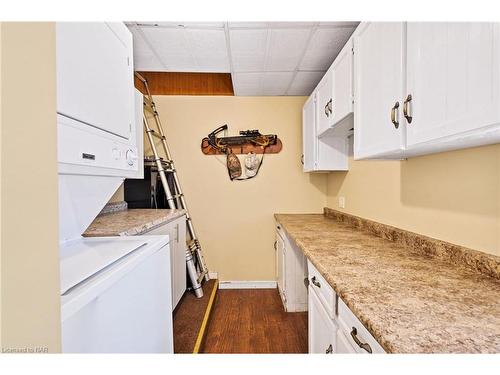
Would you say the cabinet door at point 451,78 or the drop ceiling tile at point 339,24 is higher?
the drop ceiling tile at point 339,24

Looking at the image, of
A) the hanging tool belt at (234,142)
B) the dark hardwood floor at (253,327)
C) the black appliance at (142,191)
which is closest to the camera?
the dark hardwood floor at (253,327)

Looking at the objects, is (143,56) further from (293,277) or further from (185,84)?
(293,277)

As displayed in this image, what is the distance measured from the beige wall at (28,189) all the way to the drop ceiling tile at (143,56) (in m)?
1.86

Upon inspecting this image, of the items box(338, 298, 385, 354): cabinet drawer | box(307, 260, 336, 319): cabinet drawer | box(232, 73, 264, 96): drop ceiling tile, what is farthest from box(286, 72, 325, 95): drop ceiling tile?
box(338, 298, 385, 354): cabinet drawer

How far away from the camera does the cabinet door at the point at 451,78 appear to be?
2.15ft

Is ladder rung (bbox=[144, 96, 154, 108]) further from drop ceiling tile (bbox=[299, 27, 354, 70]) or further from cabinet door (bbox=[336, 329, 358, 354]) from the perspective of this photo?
cabinet door (bbox=[336, 329, 358, 354])

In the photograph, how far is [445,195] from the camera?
122cm

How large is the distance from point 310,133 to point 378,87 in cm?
141

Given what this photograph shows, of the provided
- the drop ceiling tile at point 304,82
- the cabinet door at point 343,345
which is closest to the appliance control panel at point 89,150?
the cabinet door at point 343,345

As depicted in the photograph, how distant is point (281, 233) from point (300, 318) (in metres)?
0.82

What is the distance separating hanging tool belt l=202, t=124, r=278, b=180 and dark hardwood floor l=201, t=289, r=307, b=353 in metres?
1.47

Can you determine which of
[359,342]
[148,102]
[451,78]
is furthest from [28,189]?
[148,102]

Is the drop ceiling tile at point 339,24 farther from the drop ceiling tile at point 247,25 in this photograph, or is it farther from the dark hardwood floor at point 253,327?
the dark hardwood floor at point 253,327
